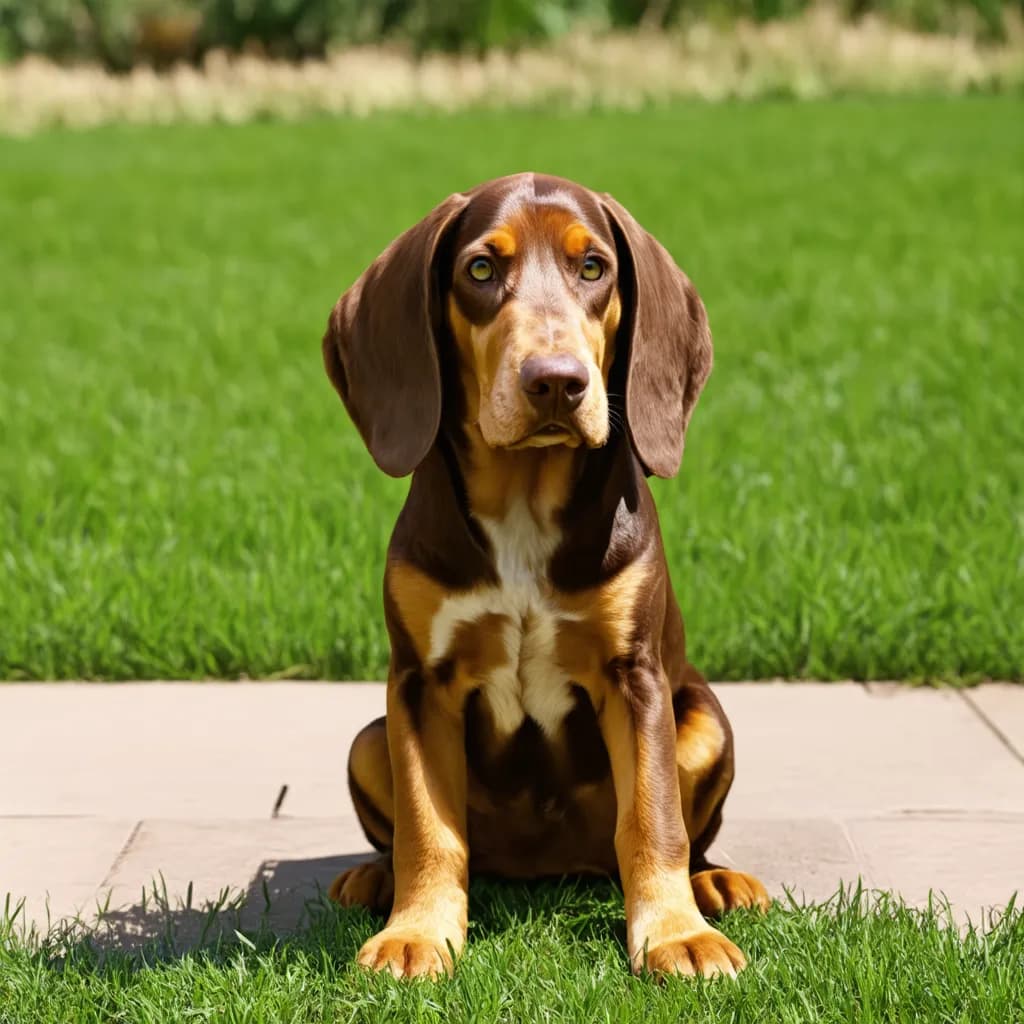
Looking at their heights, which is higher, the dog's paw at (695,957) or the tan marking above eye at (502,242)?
the tan marking above eye at (502,242)

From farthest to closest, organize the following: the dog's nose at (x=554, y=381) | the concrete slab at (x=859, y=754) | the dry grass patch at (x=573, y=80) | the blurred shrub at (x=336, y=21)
→ the blurred shrub at (x=336, y=21) < the dry grass patch at (x=573, y=80) < the concrete slab at (x=859, y=754) < the dog's nose at (x=554, y=381)

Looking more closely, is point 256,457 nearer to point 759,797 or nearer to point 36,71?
point 759,797

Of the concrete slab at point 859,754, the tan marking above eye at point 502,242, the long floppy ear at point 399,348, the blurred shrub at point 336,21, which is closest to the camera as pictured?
the tan marking above eye at point 502,242

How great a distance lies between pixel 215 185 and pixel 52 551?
10405 mm

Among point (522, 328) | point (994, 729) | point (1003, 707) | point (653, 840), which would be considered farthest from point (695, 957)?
point (1003, 707)

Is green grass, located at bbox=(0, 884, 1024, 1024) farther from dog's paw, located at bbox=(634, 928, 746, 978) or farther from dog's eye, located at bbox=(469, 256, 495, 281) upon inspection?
dog's eye, located at bbox=(469, 256, 495, 281)

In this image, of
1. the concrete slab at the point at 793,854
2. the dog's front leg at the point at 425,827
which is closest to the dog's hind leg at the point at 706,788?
the concrete slab at the point at 793,854

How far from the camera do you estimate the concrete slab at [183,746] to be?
4.62m

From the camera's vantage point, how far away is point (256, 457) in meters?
7.64

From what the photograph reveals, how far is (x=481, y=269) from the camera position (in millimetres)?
3441

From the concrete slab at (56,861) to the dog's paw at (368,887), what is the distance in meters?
0.58

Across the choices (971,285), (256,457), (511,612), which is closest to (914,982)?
(511,612)

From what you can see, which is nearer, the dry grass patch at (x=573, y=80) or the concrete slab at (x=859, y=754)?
the concrete slab at (x=859, y=754)

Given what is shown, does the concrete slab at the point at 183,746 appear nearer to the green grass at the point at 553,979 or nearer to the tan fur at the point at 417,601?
the green grass at the point at 553,979
